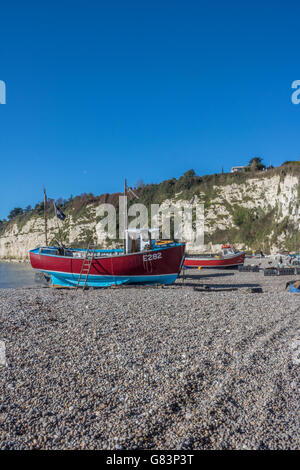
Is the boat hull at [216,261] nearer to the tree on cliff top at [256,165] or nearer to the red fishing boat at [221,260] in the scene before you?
the red fishing boat at [221,260]

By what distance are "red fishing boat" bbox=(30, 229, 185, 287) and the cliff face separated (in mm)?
24555

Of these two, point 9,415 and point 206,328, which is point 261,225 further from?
point 9,415

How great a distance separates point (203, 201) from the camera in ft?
204

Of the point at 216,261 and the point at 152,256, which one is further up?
the point at 152,256

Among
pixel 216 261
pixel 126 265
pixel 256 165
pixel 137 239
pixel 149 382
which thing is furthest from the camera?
pixel 256 165

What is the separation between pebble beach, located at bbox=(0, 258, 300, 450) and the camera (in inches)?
147

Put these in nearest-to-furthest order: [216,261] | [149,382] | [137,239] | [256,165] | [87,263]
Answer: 1. [149,382]
2. [87,263]
3. [137,239]
4. [216,261]
5. [256,165]

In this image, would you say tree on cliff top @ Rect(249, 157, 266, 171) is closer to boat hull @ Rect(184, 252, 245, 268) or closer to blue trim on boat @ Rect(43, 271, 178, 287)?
boat hull @ Rect(184, 252, 245, 268)

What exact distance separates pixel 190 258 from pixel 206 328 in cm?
2558

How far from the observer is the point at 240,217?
5594 centimetres

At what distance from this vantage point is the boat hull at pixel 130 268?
1798 cm

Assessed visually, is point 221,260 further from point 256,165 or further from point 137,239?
point 256,165

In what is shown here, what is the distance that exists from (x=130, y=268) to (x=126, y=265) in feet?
1.00

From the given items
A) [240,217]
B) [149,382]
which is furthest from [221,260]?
[149,382]
